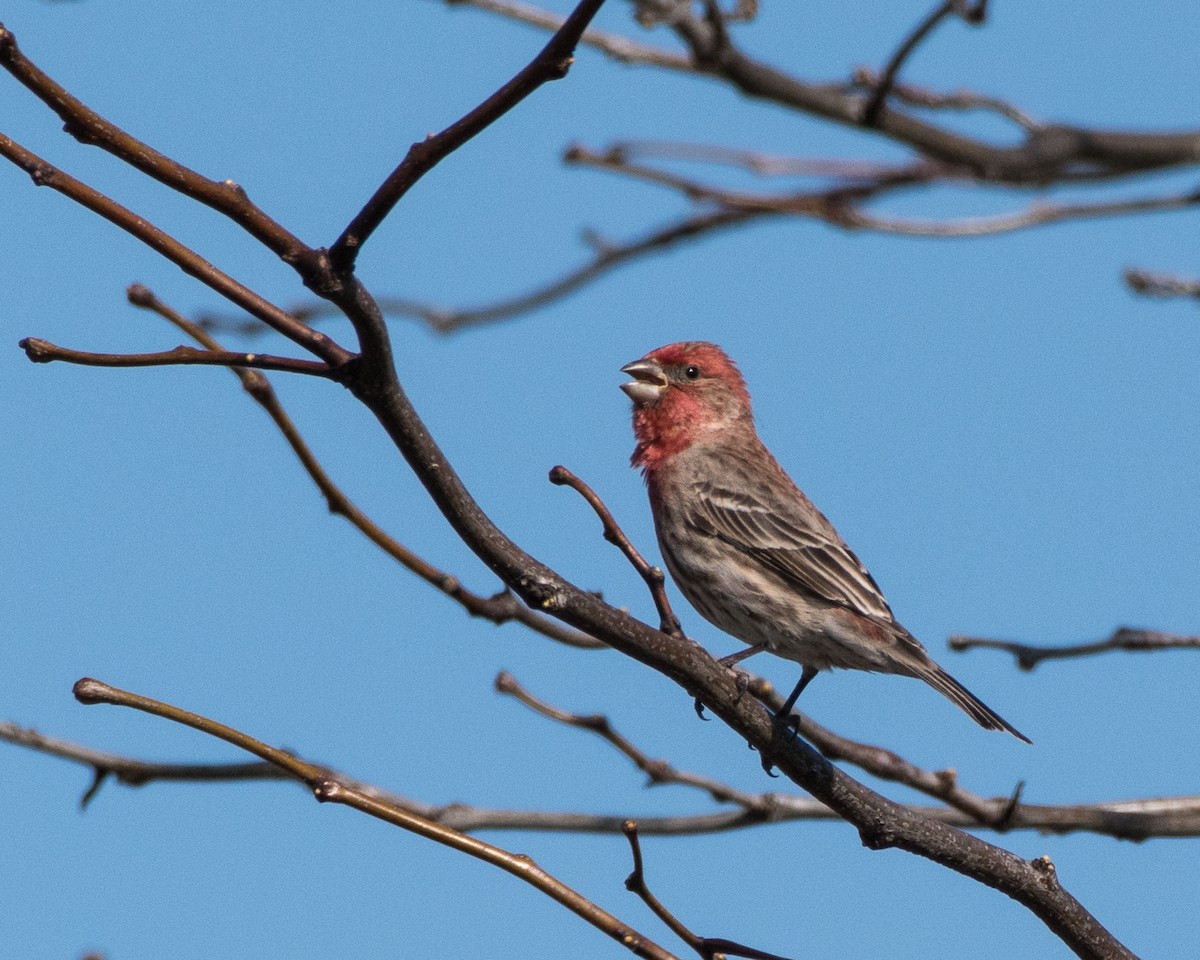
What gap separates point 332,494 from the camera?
5.29 metres

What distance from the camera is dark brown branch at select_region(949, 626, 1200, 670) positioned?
17.3 feet

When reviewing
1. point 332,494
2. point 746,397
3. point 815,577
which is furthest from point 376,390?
point 746,397

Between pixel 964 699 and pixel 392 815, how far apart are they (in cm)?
459

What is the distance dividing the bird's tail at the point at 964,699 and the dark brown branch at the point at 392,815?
13.0 ft

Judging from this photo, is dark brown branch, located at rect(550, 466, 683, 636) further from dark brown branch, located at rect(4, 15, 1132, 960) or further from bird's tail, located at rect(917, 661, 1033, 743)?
bird's tail, located at rect(917, 661, 1033, 743)

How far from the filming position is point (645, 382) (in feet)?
29.9

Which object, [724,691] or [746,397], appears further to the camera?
[746,397]

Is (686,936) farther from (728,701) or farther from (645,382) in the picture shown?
(645,382)

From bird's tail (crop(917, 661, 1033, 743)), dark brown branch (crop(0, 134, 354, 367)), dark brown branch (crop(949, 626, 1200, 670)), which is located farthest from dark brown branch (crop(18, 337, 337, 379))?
bird's tail (crop(917, 661, 1033, 743))

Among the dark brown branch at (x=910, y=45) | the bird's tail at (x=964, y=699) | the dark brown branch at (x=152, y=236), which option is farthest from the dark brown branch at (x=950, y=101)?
the bird's tail at (x=964, y=699)

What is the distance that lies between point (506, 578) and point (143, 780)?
8.24ft

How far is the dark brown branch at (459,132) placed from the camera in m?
3.00

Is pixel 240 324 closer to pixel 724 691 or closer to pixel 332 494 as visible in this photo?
pixel 332 494

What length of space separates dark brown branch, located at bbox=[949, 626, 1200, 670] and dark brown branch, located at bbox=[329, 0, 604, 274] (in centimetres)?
313
